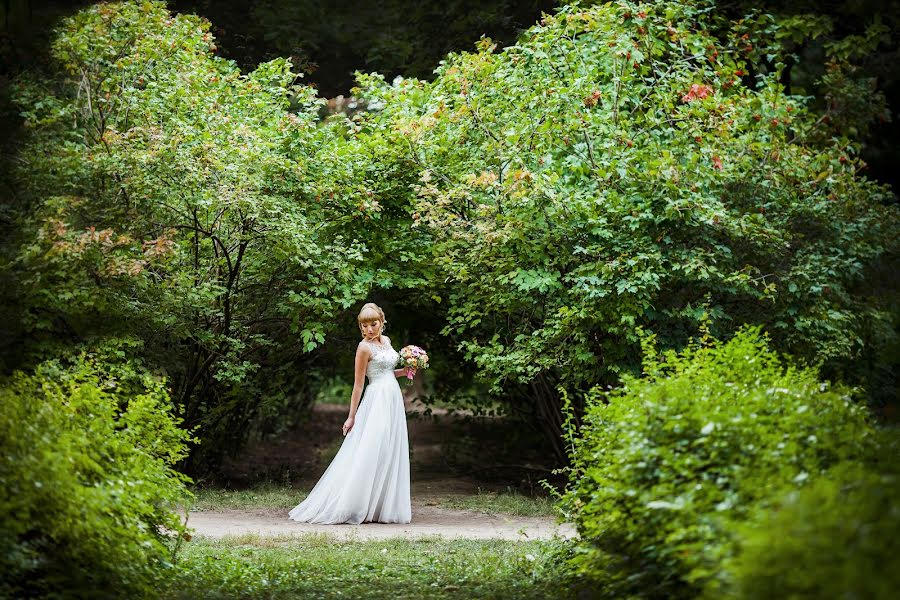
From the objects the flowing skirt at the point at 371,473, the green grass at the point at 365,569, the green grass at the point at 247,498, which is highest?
the flowing skirt at the point at 371,473

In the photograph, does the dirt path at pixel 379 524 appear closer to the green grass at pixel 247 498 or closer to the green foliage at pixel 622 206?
the green grass at pixel 247 498

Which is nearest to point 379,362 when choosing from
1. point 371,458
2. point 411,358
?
point 411,358

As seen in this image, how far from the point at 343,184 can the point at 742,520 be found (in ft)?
24.7

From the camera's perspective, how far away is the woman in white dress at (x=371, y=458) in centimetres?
899

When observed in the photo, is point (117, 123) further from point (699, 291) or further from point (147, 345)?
point (699, 291)

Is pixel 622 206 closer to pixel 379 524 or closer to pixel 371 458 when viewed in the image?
pixel 371 458

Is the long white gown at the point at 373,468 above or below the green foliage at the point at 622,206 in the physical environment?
below

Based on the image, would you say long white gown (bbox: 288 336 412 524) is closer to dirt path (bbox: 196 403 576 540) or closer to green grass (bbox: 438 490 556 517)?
dirt path (bbox: 196 403 576 540)

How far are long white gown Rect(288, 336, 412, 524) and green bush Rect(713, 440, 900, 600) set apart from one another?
583 cm

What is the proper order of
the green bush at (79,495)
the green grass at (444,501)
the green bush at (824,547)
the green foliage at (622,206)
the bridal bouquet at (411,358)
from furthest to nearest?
the green grass at (444,501) < the green foliage at (622,206) < the bridal bouquet at (411,358) < the green bush at (79,495) < the green bush at (824,547)

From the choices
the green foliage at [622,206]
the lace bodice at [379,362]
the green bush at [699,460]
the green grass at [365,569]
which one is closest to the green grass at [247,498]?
the lace bodice at [379,362]

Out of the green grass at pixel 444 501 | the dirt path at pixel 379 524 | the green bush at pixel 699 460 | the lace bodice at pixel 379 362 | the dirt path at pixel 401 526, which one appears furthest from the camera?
the green grass at pixel 444 501

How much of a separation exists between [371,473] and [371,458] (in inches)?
Answer: 5.5

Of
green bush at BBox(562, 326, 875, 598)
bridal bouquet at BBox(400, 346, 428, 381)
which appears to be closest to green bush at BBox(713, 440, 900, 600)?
green bush at BBox(562, 326, 875, 598)
